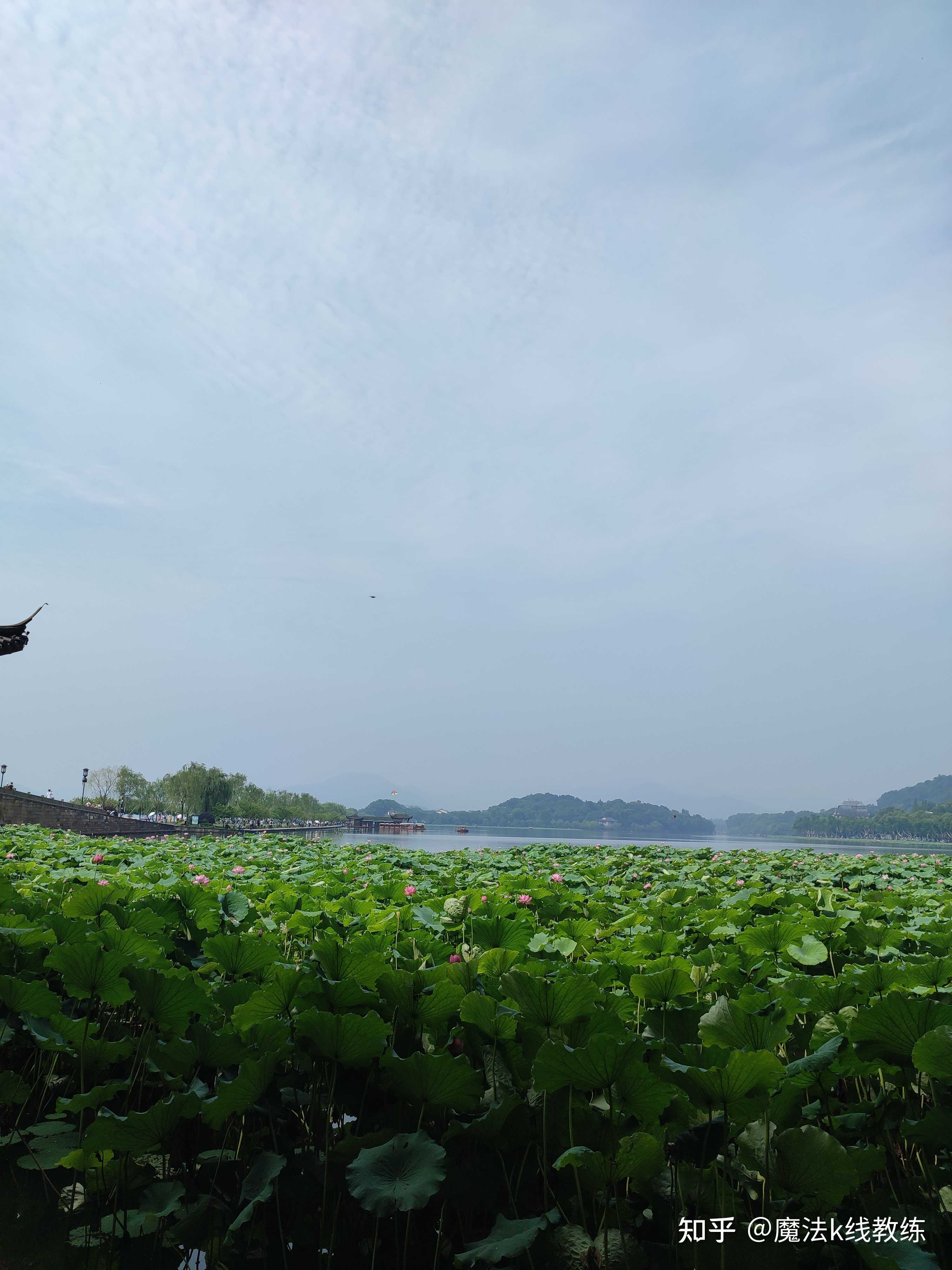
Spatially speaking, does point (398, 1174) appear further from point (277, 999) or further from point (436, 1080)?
point (277, 999)

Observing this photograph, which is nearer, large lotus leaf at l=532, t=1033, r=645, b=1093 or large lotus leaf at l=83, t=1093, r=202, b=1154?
large lotus leaf at l=532, t=1033, r=645, b=1093

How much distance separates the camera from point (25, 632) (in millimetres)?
16578

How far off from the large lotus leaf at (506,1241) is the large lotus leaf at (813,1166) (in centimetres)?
46

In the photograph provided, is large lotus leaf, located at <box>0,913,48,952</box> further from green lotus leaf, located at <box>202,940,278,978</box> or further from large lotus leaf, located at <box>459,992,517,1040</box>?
large lotus leaf, located at <box>459,992,517,1040</box>

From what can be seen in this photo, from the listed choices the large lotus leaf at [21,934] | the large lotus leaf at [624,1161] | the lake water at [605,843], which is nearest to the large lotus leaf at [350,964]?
the large lotus leaf at [624,1161]

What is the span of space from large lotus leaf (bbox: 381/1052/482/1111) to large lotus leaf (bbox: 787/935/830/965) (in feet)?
6.09

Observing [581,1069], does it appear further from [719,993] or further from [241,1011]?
[719,993]

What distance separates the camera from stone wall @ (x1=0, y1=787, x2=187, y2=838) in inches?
1436

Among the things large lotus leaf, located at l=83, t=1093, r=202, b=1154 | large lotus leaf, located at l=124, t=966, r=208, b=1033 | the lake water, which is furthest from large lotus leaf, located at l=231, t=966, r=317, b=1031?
the lake water

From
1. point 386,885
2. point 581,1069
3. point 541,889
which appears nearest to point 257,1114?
point 581,1069

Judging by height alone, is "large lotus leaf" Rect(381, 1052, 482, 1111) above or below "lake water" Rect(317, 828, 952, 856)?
above

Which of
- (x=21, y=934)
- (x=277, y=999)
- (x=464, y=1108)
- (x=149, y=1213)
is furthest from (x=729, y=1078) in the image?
(x=21, y=934)

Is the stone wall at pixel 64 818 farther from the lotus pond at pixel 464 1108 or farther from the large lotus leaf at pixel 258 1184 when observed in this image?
the large lotus leaf at pixel 258 1184

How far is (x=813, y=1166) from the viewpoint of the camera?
1.37 meters
